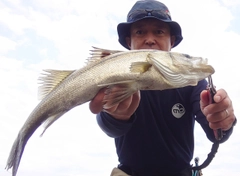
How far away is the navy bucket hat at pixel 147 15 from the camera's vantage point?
5.64 meters

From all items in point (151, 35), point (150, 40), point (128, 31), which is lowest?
point (150, 40)

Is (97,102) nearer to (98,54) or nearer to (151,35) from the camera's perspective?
(98,54)

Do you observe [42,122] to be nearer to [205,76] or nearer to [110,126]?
[110,126]

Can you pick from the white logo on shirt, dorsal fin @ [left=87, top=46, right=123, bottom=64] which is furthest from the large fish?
the white logo on shirt

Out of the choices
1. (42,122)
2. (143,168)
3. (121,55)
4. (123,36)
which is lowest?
(143,168)

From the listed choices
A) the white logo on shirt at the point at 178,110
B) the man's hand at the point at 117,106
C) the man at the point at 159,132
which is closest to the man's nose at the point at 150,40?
the man at the point at 159,132

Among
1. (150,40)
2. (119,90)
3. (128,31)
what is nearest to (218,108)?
(119,90)

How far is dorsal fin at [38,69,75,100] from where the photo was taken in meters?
4.19

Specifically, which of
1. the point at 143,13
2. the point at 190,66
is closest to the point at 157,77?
the point at 190,66

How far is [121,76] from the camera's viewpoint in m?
3.82

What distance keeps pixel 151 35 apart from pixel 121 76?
200 cm

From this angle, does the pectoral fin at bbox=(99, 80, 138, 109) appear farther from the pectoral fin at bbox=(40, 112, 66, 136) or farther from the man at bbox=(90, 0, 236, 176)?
the man at bbox=(90, 0, 236, 176)

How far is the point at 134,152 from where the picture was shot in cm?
519

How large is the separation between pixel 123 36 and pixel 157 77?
2.51 metres
